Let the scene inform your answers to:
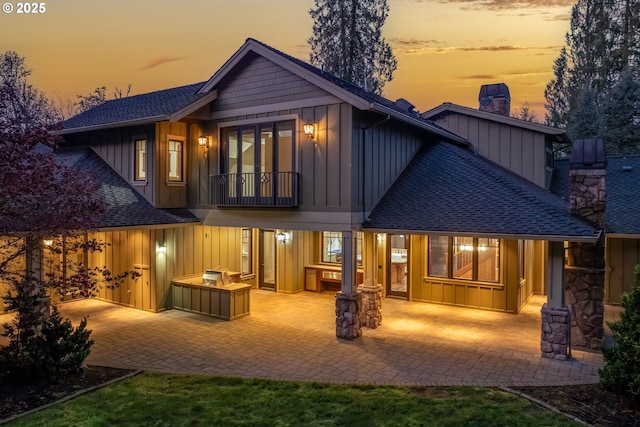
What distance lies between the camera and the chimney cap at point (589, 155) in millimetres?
8531

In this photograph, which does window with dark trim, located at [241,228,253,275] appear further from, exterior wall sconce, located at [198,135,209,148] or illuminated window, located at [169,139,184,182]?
exterior wall sconce, located at [198,135,209,148]

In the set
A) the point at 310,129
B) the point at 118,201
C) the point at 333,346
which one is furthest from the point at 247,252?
the point at 333,346

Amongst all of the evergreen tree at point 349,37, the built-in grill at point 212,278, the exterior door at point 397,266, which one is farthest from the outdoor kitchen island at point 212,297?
the evergreen tree at point 349,37

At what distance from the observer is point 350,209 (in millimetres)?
9219

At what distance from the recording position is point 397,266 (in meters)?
13.1

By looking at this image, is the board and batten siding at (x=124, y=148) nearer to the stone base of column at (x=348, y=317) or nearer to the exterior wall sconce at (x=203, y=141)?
the exterior wall sconce at (x=203, y=141)

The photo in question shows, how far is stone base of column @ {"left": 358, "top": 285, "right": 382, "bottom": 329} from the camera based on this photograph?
997cm

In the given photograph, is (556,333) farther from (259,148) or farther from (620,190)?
(259,148)

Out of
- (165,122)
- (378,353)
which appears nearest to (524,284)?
(378,353)

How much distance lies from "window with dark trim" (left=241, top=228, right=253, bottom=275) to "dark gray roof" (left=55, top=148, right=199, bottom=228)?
2.39 m

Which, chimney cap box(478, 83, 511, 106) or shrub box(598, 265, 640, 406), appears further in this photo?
chimney cap box(478, 83, 511, 106)

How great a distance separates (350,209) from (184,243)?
5.28 meters

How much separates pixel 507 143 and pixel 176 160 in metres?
9.88

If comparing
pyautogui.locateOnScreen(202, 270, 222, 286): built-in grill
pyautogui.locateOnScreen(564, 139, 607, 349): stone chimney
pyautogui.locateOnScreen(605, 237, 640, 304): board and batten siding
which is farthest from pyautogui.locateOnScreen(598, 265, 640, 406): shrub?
pyautogui.locateOnScreen(202, 270, 222, 286): built-in grill
